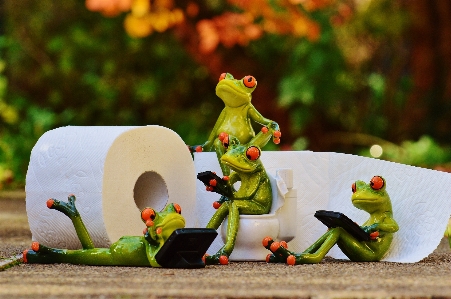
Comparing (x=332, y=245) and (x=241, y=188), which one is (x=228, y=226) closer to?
(x=241, y=188)

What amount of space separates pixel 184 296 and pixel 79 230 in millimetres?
1115

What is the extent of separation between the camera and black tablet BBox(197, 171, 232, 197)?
330cm

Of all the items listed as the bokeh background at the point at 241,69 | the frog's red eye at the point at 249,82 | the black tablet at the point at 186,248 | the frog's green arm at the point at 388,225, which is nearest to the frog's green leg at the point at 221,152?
the frog's red eye at the point at 249,82

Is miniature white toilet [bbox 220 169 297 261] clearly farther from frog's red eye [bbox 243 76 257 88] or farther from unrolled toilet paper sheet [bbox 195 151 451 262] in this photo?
frog's red eye [bbox 243 76 257 88]

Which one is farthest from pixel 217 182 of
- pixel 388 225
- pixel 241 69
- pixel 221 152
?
pixel 241 69

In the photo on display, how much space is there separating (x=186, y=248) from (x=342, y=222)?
0.67 m

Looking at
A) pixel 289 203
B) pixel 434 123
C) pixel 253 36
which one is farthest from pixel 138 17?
pixel 289 203

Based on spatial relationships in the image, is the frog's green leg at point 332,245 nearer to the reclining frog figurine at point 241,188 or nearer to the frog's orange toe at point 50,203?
the reclining frog figurine at point 241,188

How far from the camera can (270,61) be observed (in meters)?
9.07

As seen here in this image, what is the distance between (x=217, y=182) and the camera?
3.32 metres

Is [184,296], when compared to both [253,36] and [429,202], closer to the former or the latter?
[429,202]

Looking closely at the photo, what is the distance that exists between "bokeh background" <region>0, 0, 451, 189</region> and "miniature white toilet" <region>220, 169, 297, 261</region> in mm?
4191

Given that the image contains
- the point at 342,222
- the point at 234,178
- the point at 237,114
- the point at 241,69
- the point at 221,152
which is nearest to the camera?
the point at 342,222

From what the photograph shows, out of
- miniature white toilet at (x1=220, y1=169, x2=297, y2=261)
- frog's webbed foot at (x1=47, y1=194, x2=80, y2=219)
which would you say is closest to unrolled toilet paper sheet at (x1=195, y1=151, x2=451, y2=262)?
miniature white toilet at (x1=220, y1=169, x2=297, y2=261)
